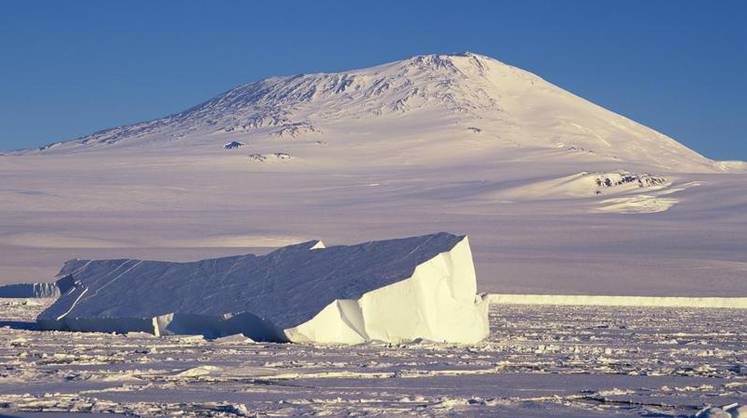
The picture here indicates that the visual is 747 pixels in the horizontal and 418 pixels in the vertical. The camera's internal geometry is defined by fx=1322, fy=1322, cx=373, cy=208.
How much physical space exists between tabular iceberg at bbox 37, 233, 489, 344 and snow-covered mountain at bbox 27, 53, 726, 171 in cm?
10183

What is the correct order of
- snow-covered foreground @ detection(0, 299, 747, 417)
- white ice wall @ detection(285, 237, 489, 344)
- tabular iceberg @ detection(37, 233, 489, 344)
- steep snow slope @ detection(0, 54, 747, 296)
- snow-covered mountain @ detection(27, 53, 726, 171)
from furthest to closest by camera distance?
snow-covered mountain @ detection(27, 53, 726, 171) < steep snow slope @ detection(0, 54, 747, 296) < tabular iceberg @ detection(37, 233, 489, 344) < white ice wall @ detection(285, 237, 489, 344) < snow-covered foreground @ detection(0, 299, 747, 417)

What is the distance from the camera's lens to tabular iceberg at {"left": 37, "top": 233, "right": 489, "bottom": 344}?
61.8 ft

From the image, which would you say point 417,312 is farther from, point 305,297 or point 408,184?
point 408,184

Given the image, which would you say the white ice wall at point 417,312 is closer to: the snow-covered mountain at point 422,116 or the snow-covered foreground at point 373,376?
the snow-covered foreground at point 373,376

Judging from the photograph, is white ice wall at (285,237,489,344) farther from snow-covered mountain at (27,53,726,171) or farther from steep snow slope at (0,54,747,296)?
snow-covered mountain at (27,53,726,171)

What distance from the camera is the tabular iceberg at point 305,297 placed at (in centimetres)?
1884

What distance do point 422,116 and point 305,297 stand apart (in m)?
126

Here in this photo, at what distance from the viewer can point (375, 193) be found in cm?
9750

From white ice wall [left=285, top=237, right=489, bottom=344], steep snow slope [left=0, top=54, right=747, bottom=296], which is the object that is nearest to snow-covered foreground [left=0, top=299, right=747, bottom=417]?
white ice wall [left=285, top=237, right=489, bottom=344]

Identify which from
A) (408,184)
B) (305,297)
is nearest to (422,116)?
(408,184)

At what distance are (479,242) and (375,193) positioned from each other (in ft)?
123

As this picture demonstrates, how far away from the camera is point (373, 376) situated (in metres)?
14.8

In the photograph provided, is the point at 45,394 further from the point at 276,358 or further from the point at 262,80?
the point at 262,80

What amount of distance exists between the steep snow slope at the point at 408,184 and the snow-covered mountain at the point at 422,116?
0.39m
